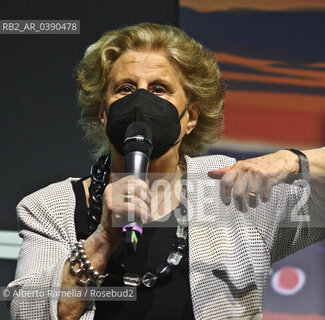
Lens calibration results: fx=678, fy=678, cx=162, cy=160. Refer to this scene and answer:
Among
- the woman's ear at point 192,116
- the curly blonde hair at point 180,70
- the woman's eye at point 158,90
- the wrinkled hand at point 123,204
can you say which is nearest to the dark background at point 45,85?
the curly blonde hair at point 180,70

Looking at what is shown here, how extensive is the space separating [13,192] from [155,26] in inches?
33.5

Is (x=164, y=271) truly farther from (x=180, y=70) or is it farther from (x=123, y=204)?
(x=180, y=70)

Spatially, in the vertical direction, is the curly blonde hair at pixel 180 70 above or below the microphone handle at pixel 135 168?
above

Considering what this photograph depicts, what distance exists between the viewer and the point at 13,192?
2.44 m

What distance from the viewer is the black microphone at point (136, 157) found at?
1.25 metres

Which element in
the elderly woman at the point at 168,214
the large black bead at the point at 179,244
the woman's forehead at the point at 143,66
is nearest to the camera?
the elderly woman at the point at 168,214

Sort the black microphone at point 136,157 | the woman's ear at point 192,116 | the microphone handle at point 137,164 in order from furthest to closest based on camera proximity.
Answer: the woman's ear at point 192,116 < the microphone handle at point 137,164 < the black microphone at point 136,157

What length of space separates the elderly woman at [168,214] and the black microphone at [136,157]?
0.26 ft

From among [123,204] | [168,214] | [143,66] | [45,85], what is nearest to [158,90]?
[143,66]

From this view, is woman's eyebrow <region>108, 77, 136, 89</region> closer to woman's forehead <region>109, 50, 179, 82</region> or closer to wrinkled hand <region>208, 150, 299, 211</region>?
woman's forehead <region>109, 50, 179, 82</region>

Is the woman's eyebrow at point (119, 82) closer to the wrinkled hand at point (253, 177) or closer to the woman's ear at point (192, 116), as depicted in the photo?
the woman's ear at point (192, 116)

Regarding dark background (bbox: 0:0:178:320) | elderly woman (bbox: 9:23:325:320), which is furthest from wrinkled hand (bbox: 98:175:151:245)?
dark background (bbox: 0:0:178:320)

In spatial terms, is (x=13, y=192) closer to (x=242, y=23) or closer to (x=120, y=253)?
(x=120, y=253)

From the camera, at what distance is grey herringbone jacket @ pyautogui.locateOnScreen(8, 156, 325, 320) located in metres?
1.64
